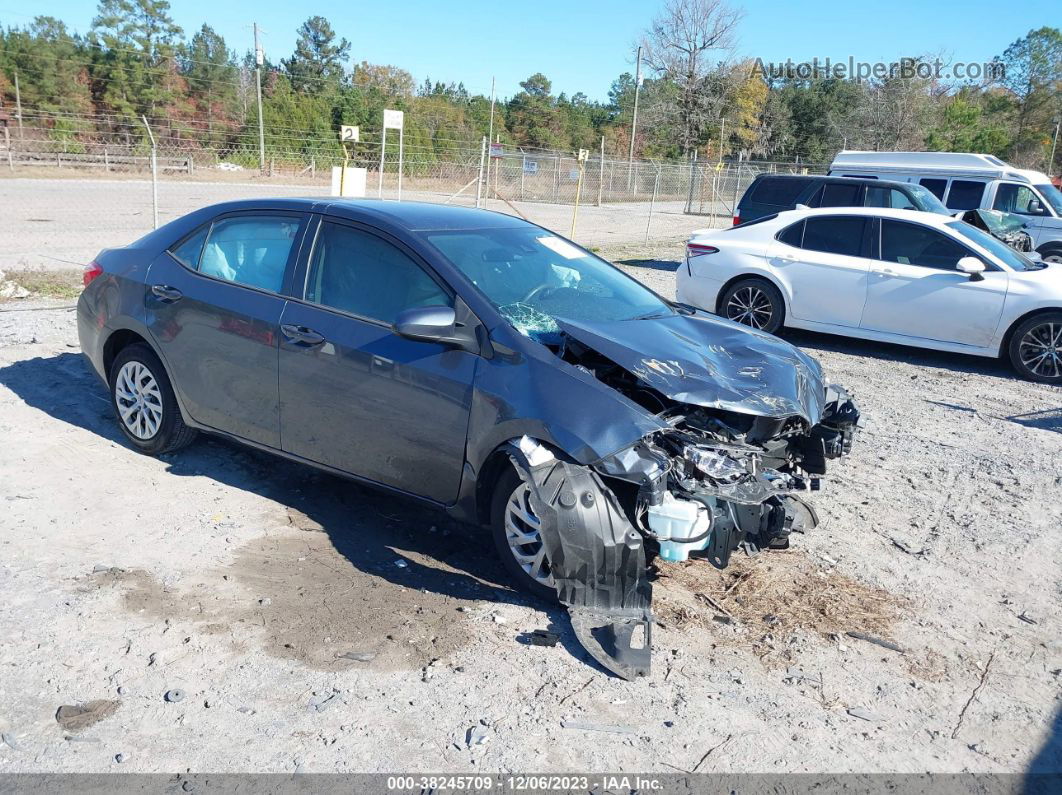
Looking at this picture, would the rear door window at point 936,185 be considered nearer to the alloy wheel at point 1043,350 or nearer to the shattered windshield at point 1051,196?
the shattered windshield at point 1051,196

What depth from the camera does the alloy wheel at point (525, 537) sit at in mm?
3924

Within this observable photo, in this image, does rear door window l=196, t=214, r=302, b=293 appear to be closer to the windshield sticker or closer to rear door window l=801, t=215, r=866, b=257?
the windshield sticker

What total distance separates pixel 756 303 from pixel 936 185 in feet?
30.5

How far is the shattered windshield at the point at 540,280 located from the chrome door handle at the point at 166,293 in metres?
1.72

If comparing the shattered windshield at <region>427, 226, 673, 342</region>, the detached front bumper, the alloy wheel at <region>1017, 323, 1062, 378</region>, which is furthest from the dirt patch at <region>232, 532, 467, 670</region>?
the alloy wheel at <region>1017, 323, 1062, 378</region>

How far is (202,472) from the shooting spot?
5387 mm

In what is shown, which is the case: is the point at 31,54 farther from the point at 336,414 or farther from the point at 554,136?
the point at 336,414

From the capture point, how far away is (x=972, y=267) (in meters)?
8.91

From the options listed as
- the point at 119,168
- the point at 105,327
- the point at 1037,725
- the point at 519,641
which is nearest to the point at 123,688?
the point at 519,641

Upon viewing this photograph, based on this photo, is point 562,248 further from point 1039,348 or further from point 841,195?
point 841,195

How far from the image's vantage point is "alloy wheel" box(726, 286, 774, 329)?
33.5ft

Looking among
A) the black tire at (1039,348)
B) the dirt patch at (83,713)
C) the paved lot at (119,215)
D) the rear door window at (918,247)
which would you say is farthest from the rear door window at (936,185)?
the dirt patch at (83,713)

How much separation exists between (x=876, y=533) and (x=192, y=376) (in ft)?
13.4

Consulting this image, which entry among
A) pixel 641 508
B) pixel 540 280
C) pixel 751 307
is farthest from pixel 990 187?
pixel 641 508
